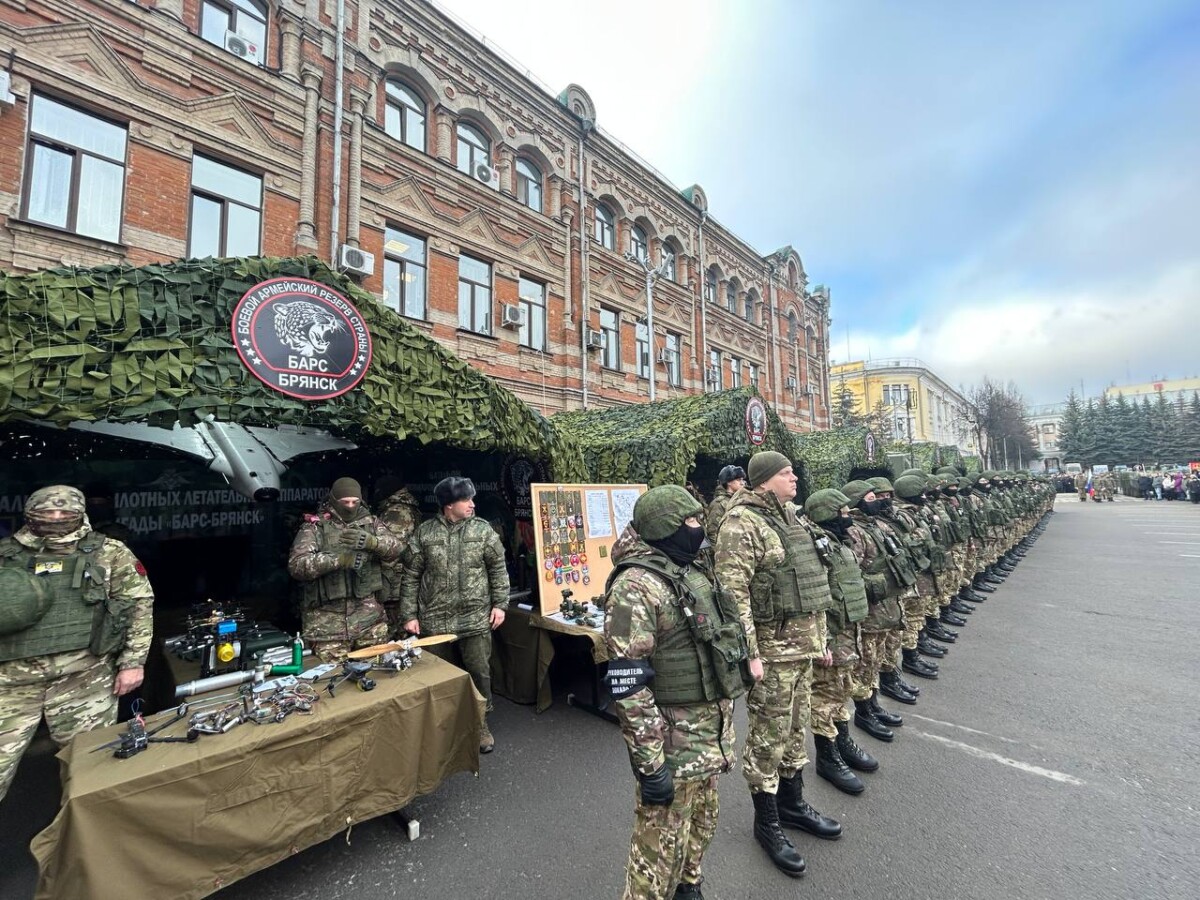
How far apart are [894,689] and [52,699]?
6.72 meters

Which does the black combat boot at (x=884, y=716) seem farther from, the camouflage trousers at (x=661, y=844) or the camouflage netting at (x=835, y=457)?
the camouflage netting at (x=835, y=457)

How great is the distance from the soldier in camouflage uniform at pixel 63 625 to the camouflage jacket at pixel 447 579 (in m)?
1.77

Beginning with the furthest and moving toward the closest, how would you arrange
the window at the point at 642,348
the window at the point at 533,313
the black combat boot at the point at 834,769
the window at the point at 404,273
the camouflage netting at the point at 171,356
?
the window at the point at 642,348 → the window at the point at 533,313 → the window at the point at 404,273 → the black combat boot at the point at 834,769 → the camouflage netting at the point at 171,356

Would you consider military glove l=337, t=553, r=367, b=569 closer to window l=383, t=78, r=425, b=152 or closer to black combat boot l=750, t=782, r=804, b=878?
black combat boot l=750, t=782, r=804, b=878

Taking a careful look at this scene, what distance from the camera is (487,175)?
41.1ft

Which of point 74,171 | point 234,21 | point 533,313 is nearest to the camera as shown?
point 74,171

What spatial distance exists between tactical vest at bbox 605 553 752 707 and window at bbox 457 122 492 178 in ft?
41.1

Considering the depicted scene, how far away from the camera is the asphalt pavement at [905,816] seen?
284cm

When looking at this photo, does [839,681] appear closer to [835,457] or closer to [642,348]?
[835,457]

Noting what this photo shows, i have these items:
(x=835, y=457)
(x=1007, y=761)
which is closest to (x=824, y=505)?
(x=1007, y=761)

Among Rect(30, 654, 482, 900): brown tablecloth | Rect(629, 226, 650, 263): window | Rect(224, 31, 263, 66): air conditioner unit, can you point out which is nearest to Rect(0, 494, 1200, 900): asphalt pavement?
Rect(30, 654, 482, 900): brown tablecloth

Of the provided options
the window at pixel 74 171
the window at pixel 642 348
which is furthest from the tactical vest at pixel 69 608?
the window at pixel 642 348

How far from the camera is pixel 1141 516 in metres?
25.2

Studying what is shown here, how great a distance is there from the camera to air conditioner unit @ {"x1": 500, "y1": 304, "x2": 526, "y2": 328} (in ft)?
41.2
